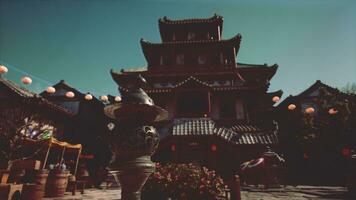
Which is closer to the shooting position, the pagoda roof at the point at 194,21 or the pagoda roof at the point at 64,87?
the pagoda roof at the point at 64,87

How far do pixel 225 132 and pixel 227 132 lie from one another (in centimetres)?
20

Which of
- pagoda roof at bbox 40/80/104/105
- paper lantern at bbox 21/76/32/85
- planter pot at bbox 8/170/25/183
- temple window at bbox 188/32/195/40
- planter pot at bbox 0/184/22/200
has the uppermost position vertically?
temple window at bbox 188/32/195/40

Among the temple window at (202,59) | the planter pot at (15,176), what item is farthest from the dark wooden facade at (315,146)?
the planter pot at (15,176)

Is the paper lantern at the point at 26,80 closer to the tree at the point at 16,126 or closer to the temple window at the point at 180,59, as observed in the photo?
the tree at the point at 16,126

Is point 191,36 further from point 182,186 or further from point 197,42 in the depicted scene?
point 182,186

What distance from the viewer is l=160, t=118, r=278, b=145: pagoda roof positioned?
14297 millimetres

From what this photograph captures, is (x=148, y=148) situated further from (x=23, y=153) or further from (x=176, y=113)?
(x=23, y=153)

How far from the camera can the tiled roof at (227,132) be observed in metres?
14.3

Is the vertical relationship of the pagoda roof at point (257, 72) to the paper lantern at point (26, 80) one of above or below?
above

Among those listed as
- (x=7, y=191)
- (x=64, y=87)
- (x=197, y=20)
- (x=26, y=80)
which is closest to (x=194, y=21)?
(x=197, y=20)

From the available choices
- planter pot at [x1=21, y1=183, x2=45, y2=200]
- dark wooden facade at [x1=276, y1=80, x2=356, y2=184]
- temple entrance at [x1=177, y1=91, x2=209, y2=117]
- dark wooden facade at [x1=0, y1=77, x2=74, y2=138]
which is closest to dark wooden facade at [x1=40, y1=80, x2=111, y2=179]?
dark wooden facade at [x1=0, y1=77, x2=74, y2=138]

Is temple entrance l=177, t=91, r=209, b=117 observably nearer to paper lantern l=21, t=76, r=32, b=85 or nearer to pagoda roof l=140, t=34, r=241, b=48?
pagoda roof l=140, t=34, r=241, b=48

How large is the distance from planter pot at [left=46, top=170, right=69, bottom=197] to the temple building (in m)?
6.22

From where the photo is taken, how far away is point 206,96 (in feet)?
54.8
